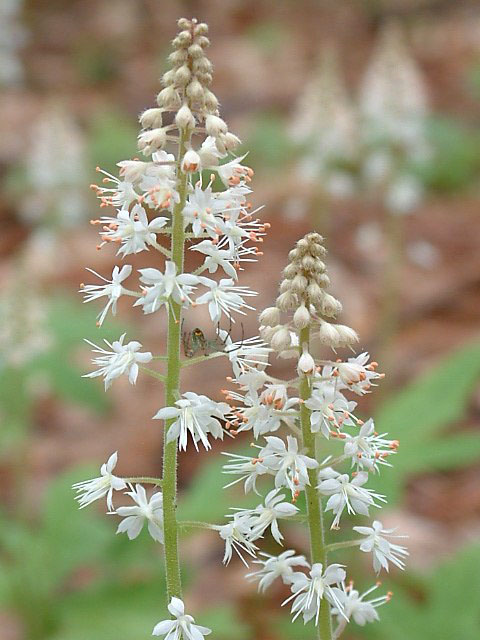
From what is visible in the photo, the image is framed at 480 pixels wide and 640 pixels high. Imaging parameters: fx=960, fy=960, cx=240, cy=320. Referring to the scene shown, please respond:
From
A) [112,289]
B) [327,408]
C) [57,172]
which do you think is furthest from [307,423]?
[57,172]

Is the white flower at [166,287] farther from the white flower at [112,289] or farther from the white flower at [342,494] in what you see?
the white flower at [342,494]

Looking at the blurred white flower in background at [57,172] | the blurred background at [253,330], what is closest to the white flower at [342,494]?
the blurred background at [253,330]

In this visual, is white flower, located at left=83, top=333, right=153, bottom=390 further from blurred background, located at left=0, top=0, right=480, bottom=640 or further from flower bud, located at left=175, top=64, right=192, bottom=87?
blurred background, located at left=0, top=0, right=480, bottom=640

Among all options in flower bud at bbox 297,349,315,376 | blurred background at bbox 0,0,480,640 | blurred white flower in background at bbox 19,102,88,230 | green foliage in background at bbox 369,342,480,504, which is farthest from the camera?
blurred white flower in background at bbox 19,102,88,230

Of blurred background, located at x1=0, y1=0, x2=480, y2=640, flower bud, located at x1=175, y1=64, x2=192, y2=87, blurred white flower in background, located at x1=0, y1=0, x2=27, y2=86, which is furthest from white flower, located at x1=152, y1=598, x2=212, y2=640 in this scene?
blurred white flower in background, located at x1=0, y1=0, x2=27, y2=86

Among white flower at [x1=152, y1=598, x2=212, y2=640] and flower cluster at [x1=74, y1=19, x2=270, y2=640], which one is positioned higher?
flower cluster at [x1=74, y1=19, x2=270, y2=640]
